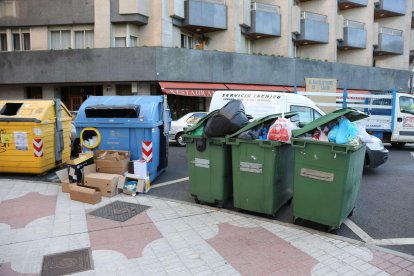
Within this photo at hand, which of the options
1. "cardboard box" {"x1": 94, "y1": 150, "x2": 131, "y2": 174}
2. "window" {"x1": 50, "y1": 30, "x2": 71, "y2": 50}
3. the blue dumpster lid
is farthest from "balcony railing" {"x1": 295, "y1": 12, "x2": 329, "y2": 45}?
"cardboard box" {"x1": 94, "y1": 150, "x2": 131, "y2": 174}

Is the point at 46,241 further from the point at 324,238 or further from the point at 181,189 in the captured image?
the point at 324,238

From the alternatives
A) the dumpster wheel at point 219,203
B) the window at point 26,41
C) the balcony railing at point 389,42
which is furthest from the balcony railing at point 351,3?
the dumpster wheel at point 219,203

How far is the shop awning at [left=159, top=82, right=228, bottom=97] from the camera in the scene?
18344 mm

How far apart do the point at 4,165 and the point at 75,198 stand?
3.01 metres

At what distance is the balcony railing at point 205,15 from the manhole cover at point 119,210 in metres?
16.4

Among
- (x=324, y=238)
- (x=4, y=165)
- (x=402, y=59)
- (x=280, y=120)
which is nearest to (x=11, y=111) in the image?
(x=4, y=165)

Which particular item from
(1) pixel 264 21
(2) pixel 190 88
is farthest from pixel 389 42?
(2) pixel 190 88

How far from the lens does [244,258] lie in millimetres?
4020

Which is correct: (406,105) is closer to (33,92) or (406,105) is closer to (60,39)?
(60,39)

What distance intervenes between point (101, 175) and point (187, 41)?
16.7 metres

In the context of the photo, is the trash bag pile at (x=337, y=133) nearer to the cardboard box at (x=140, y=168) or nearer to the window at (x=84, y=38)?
the cardboard box at (x=140, y=168)

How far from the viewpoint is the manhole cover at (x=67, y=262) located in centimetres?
376

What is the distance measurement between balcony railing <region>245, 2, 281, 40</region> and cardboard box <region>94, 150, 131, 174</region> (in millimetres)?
18549

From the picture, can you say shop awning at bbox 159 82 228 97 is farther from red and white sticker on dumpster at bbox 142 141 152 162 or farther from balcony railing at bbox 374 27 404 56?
balcony railing at bbox 374 27 404 56
